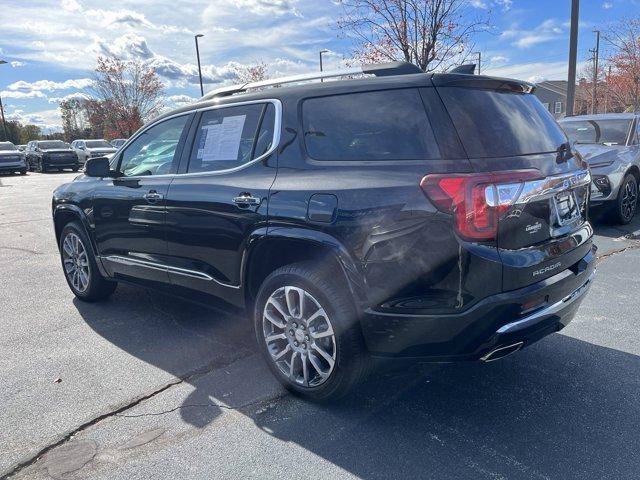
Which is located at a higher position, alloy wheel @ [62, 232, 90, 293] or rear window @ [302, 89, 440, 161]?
rear window @ [302, 89, 440, 161]

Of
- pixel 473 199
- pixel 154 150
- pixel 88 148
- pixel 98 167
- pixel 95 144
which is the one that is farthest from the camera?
pixel 95 144

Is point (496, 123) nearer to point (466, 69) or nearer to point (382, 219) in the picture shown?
point (466, 69)

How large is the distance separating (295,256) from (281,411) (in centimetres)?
91

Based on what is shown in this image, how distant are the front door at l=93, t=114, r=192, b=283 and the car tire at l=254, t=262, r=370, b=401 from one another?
123 centimetres

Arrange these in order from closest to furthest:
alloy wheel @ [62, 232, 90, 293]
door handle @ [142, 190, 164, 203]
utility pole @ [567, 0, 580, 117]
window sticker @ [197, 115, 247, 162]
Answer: window sticker @ [197, 115, 247, 162] → door handle @ [142, 190, 164, 203] → alloy wheel @ [62, 232, 90, 293] → utility pole @ [567, 0, 580, 117]

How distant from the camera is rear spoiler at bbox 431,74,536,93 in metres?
2.79

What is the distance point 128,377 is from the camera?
3586 millimetres

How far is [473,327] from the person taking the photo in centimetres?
256

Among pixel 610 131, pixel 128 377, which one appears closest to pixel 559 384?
pixel 128 377

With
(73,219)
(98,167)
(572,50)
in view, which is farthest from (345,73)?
(572,50)

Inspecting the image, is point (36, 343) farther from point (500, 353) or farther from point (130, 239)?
point (500, 353)

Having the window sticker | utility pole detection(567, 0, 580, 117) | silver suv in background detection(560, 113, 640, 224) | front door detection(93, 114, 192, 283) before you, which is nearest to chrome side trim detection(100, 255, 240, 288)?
front door detection(93, 114, 192, 283)

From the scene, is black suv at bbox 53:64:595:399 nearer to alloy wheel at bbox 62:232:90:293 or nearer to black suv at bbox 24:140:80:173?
alloy wheel at bbox 62:232:90:293

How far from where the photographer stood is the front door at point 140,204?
4070mm
